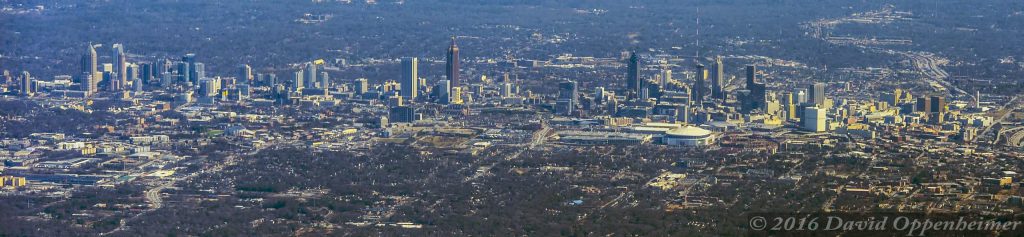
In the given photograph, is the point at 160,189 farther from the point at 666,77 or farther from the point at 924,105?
Result: the point at 666,77

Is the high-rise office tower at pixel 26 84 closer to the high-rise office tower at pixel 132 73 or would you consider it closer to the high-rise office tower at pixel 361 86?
the high-rise office tower at pixel 132 73

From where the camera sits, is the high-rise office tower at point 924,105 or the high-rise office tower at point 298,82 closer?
the high-rise office tower at point 924,105

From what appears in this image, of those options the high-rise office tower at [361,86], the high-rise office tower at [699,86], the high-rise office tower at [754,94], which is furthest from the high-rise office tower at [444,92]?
the high-rise office tower at [754,94]

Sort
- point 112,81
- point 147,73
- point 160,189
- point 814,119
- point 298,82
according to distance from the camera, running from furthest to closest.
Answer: point 147,73, point 298,82, point 112,81, point 814,119, point 160,189

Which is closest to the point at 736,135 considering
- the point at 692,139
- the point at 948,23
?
the point at 692,139

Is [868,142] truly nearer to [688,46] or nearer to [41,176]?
[41,176]

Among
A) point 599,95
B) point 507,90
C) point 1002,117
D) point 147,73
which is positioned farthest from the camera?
point 147,73

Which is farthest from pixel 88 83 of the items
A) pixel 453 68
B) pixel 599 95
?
pixel 599 95
